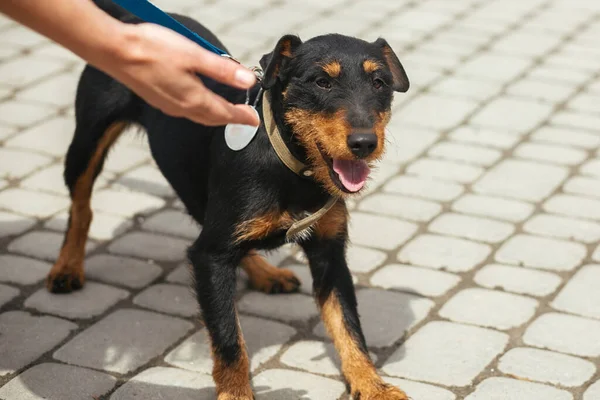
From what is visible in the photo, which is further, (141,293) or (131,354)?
(141,293)

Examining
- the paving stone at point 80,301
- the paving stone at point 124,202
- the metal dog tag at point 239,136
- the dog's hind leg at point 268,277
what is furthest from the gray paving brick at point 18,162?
the metal dog tag at point 239,136

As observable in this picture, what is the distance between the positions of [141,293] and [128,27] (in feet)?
8.61

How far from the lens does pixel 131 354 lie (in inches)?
185

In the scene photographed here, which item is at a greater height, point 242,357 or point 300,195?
point 300,195

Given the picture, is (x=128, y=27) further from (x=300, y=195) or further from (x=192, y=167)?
(x=192, y=167)

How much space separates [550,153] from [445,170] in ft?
2.34

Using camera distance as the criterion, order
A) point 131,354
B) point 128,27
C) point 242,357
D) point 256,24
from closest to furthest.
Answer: point 128,27, point 242,357, point 131,354, point 256,24

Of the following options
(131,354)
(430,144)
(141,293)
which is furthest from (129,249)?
(430,144)

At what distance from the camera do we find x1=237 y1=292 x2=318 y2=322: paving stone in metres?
5.08

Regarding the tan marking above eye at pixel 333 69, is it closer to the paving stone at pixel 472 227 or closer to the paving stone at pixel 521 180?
the paving stone at pixel 472 227

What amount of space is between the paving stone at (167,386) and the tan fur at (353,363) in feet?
1.83

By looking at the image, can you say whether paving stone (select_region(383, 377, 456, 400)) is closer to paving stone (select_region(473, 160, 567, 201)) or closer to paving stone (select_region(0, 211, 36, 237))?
paving stone (select_region(473, 160, 567, 201))

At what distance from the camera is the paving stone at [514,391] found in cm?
433

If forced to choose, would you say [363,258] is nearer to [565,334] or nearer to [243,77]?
[565,334]
